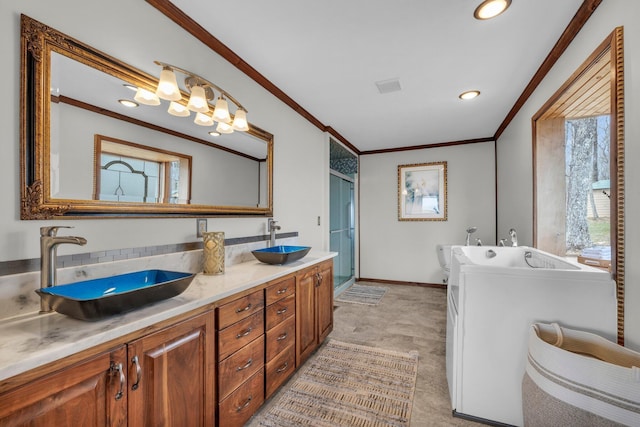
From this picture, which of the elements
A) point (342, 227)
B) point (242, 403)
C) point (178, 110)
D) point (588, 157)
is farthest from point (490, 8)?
point (342, 227)

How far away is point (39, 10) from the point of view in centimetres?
114

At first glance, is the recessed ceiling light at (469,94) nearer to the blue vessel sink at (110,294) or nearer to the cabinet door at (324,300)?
the cabinet door at (324,300)

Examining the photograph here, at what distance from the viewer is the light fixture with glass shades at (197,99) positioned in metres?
1.53

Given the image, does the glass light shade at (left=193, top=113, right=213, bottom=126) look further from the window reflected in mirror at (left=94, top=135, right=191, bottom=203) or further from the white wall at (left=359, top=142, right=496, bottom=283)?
the white wall at (left=359, top=142, right=496, bottom=283)

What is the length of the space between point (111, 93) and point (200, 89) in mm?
467

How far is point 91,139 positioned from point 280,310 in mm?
1362

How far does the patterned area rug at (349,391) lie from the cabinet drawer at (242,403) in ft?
0.51

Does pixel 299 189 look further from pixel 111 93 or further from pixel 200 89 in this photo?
pixel 111 93

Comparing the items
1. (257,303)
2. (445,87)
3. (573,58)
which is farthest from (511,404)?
(445,87)

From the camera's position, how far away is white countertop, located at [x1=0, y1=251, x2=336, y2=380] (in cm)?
76

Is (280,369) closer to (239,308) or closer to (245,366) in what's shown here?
(245,366)

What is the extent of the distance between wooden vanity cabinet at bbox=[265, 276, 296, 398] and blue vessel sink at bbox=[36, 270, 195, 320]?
0.62 m

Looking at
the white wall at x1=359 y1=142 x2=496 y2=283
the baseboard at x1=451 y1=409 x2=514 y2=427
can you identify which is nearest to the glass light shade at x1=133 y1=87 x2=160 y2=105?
the baseboard at x1=451 y1=409 x2=514 y2=427

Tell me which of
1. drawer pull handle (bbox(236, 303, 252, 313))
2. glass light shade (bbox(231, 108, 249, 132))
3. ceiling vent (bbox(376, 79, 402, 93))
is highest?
ceiling vent (bbox(376, 79, 402, 93))
